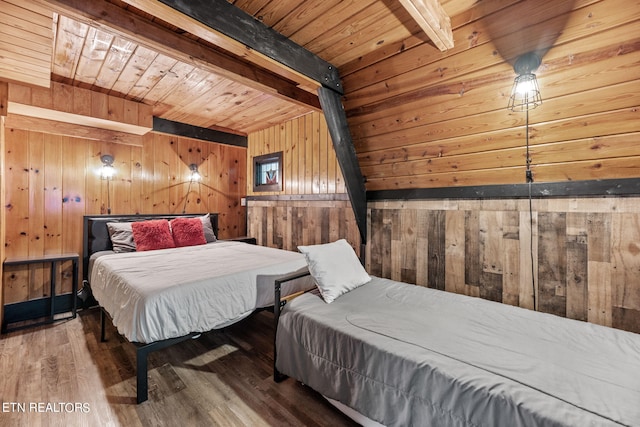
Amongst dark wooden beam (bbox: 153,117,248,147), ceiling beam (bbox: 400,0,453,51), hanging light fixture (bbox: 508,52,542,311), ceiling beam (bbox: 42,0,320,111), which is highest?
dark wooden beam (bbox: 153,117,248,147)

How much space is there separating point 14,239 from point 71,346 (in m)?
1.44

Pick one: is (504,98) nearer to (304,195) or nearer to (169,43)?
(169,43)

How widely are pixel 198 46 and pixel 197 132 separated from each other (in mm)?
2372

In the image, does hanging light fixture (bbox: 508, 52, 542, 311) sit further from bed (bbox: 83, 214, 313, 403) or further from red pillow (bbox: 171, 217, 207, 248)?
red pillow (bbox: 171, 217, 207, 248)

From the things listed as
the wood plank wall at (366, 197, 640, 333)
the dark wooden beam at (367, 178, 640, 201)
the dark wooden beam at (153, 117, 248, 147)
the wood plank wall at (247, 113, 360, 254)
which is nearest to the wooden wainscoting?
the wood plank wall at (247, 113, 360, 254)

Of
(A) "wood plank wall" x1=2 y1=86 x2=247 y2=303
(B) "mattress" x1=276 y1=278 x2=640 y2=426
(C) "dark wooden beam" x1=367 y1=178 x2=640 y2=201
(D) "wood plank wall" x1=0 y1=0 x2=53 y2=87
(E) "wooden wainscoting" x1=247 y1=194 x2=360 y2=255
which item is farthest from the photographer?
(E) "wooden wainscoting" x1=247 y1=194 x2=360 y2=255

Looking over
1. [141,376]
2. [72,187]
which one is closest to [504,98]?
[141,376]

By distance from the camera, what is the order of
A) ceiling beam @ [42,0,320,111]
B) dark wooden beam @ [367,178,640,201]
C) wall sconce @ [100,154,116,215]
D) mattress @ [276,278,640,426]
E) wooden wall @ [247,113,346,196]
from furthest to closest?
wall sconce @ [100,154,116,215] < wooden wall @ [247,113,346,196] < dark wooden beam @ [367,178,640,201] < ceiling beam @ [42,0,320,111] < mattress @ [276,278,640,426]

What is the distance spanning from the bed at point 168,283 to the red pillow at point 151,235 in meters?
0.01

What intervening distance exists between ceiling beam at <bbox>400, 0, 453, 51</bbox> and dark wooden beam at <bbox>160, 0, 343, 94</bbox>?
2.62 ft

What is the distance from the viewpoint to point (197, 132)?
417 centimetres

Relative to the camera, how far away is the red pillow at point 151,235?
3.25 meters

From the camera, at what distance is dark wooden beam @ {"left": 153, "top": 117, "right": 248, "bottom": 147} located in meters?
3.82

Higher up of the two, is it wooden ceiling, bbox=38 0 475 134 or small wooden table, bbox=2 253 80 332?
wooden ceiling, bbox=38 0 475 134
